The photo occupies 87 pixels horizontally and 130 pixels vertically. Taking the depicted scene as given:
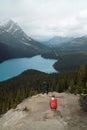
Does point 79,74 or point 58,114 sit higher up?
point 79,74

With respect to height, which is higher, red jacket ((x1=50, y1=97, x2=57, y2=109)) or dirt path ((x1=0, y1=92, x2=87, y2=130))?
red jacket ((x1=50, y1=97, x2=57, y2=109))

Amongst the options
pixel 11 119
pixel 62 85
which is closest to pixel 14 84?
pixel 62 85

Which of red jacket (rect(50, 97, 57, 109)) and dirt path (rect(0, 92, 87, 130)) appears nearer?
dirt path (rect(0, 92, 87, 130))

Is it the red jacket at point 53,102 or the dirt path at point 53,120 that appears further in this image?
the red jacket at point 53,102

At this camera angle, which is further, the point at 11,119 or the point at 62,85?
the point at 62,85

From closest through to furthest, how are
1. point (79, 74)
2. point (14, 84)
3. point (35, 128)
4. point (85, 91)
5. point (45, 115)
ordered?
point (35, 128), point (45, 115), point (85, 91), point (79, 74), point (14, 84)

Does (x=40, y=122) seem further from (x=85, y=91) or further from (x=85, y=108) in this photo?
(x=85, y=91)

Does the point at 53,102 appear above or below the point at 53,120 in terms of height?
above

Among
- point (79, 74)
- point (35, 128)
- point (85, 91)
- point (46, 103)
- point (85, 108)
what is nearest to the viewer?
point (35, 128)

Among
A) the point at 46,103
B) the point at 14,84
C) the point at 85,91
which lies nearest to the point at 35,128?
the point at 46,103

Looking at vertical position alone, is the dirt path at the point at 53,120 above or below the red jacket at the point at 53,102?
below

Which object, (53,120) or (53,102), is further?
(53,102)
